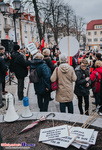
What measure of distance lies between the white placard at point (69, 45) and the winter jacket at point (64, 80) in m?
1.35

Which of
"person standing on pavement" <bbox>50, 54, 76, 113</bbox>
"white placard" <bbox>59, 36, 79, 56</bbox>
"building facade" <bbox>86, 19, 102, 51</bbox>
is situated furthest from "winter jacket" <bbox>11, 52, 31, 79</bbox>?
"building facade" <bbox>86, 19, 102, 51</bbox>

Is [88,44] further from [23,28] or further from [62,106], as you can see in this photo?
[62,106]

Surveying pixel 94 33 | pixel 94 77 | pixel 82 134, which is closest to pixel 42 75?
pixel 94 77

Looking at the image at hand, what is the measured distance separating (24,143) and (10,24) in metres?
42.0

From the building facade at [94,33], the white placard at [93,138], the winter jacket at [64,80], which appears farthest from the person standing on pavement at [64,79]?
the building facade at [94,33]

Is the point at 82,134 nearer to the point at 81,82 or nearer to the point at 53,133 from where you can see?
the point at 53,133

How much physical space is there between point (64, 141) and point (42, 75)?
2.21 metres

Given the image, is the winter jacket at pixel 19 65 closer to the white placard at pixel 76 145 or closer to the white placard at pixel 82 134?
the white placard at pixel 82 134

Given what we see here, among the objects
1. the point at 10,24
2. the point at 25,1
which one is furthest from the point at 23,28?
the point at 25,1

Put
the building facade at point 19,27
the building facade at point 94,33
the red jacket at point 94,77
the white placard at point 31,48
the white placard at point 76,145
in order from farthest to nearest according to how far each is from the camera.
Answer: the building facade at point 94,33 → the building facade at point 19,27 → the white placard at point 31,48 → the red jacket at point 94,77 → the white placard at point 76,145

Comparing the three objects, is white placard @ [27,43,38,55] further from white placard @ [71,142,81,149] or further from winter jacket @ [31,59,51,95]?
white placard @ [71,142,81,149]

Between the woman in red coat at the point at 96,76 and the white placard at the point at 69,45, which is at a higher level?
the white placard at the point at 69,45

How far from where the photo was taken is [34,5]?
48.1 ft

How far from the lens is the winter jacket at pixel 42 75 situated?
14.6 feet
